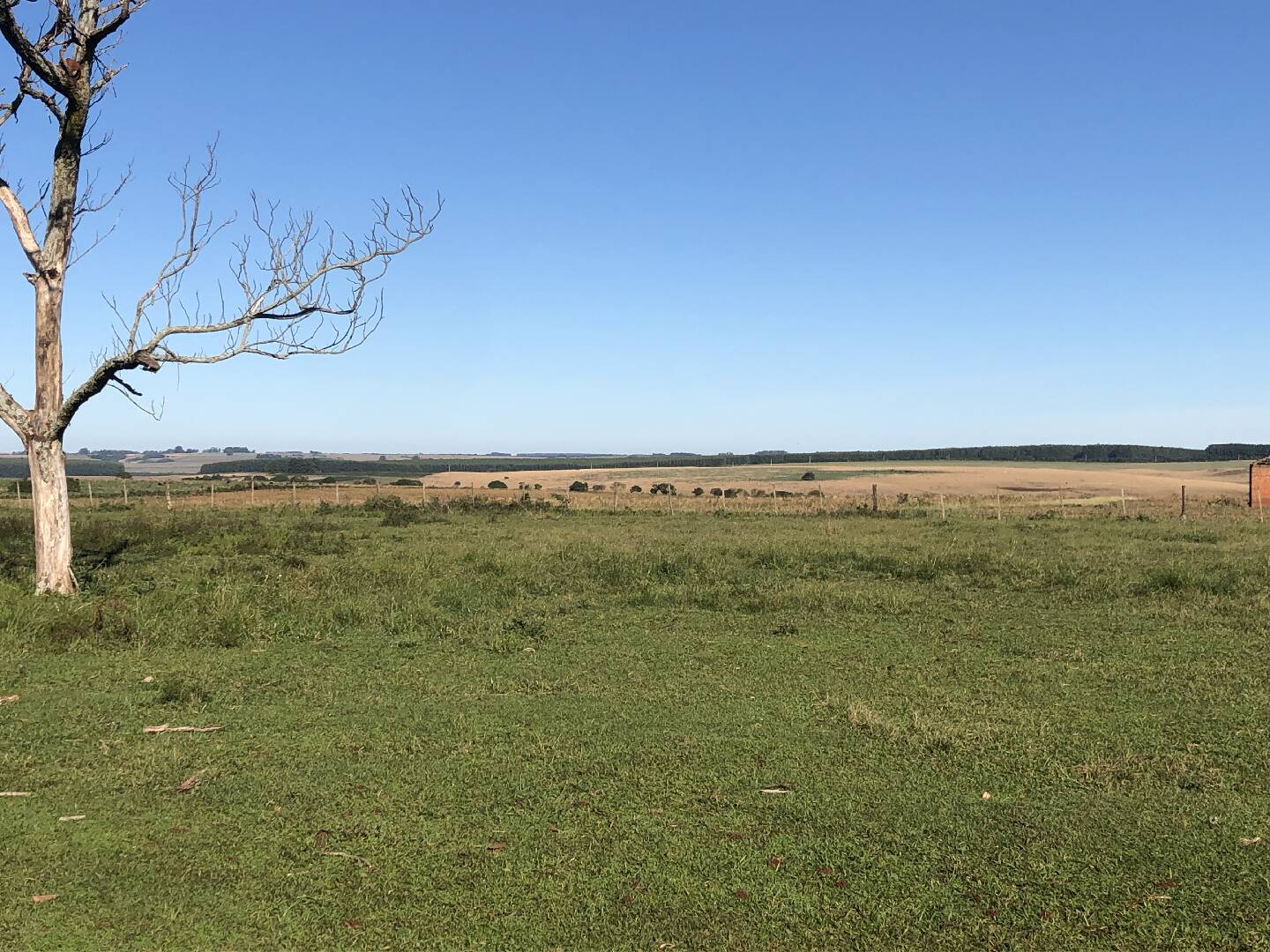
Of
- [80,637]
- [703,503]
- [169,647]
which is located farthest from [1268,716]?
[703,503]

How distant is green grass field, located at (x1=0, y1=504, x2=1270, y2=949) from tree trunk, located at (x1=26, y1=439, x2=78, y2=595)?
1063mm

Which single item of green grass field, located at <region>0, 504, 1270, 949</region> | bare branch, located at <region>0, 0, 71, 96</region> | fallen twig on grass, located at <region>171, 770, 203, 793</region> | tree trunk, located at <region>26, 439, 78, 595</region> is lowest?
green grass field, located at <region>0, 504, 1270, 949</region>

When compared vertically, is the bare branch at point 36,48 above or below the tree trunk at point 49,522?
above

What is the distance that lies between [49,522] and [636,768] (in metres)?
11.3

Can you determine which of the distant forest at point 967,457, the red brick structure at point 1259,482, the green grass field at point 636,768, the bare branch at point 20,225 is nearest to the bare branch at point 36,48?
the bare branch at point 20,225

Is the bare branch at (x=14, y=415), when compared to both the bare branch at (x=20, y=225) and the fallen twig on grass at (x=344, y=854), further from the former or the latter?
the fallen twig on grass at (x=344, y=854)

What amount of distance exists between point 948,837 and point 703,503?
44.5 m

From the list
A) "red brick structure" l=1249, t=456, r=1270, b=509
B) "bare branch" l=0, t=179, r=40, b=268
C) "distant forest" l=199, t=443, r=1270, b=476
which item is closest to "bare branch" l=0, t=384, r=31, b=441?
"bare branch" l=0, t=179, r=40, b=268

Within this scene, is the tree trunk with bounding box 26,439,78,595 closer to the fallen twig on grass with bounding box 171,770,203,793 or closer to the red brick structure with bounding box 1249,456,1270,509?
the fallen twig on grass with bounding box 171,770,203,793

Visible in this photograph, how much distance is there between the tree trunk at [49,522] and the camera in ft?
44.5

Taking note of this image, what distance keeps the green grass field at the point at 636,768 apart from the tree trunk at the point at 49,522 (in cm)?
106

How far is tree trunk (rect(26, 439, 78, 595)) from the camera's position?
13562 mm

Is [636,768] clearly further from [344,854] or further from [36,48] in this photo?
[36,48]

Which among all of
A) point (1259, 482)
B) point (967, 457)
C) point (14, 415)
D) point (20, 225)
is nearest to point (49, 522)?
point (14, 415)
